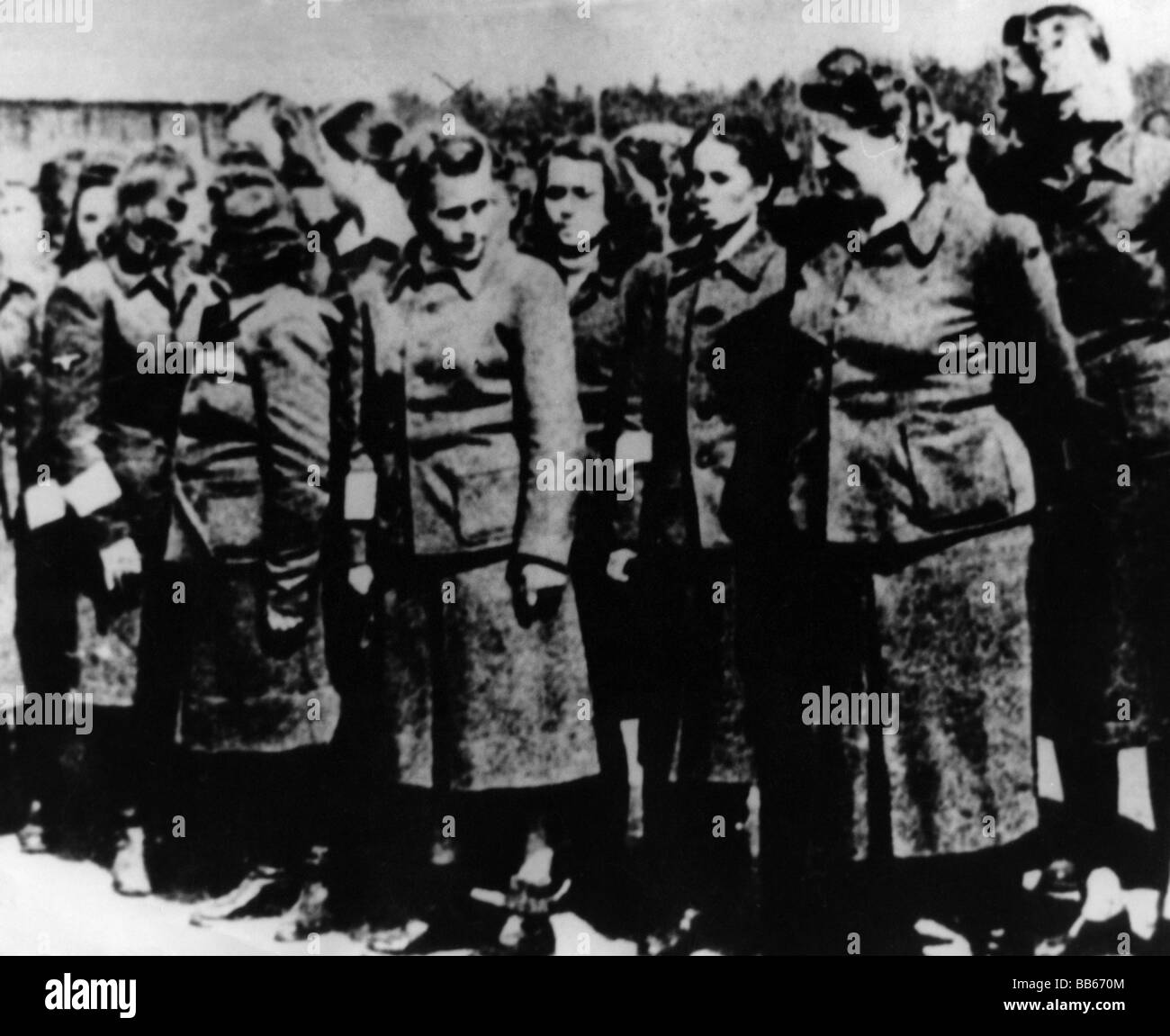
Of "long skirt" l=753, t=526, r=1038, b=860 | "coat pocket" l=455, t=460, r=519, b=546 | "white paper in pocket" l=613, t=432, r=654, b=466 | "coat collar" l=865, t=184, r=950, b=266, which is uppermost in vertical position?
"coat collar" l=865, t=184, r=950, b=266

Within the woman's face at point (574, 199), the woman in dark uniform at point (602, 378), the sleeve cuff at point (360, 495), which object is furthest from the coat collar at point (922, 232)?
the sleeve cuff at point (360, 495)

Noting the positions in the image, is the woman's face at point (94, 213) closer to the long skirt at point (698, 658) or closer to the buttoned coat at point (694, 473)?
the buttoned coat at point (694, 473)

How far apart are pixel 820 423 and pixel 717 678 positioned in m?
0.71

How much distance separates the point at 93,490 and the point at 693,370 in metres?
1.63

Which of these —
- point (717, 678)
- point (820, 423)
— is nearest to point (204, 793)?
point (717, 678)

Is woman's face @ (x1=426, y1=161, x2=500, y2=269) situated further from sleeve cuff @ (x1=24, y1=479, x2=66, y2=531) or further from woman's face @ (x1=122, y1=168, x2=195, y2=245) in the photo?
sleeve cuff @ (x1=24, y1=479, x2=66, y2=531)

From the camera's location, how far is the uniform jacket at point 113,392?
2.72 meters

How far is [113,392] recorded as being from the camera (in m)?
2.73

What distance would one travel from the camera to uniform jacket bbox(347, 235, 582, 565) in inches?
104

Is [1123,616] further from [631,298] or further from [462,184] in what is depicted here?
[462,184]

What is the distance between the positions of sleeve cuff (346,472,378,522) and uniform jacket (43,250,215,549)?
492mm

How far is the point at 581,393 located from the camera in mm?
2652

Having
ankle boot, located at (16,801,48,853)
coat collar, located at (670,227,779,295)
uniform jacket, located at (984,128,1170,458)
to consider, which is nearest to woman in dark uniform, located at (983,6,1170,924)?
uniform jacket, located at (984,128,1170,458)
